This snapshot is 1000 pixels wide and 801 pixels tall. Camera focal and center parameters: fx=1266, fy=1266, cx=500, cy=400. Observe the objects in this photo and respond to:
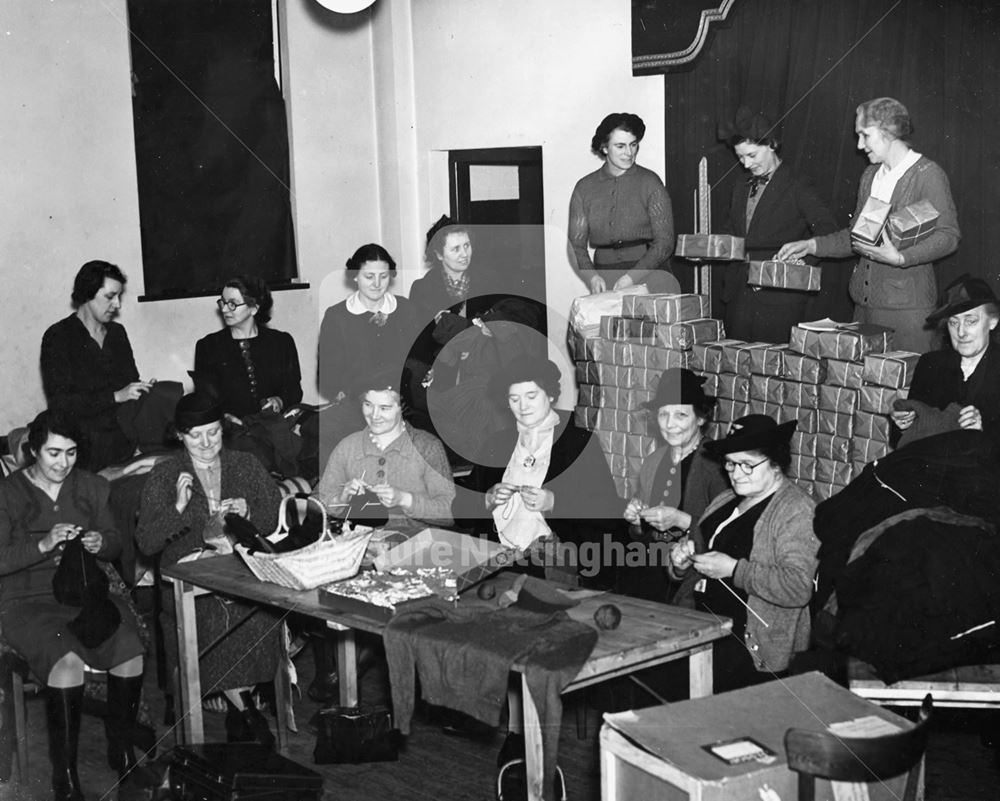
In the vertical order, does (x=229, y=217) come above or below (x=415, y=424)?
above

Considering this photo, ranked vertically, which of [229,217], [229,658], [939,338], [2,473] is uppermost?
[229,217]

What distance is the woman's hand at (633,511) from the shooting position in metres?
4.95

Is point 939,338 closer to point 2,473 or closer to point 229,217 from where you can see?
point 2,473

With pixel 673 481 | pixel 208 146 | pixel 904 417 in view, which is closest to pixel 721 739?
pixel 673 481

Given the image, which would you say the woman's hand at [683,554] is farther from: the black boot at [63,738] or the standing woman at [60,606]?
the black boot at [63,738]

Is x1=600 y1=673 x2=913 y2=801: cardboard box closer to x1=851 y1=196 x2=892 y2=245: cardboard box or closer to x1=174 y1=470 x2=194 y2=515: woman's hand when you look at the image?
x1=174 y1=470 x2=194 y2=515: woman's hand

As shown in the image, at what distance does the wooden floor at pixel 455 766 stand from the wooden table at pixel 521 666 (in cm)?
32

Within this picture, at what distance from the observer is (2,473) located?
5.59m

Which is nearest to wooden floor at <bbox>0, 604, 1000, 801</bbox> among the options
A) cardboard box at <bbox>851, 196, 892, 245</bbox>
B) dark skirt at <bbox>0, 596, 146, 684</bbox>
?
dark skirt at <bbox>0, 596, 146, 684</bbox>

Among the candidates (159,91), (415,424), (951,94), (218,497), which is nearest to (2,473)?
(218,497)

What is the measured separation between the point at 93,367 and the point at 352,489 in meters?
2.24

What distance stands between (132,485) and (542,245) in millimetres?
3452

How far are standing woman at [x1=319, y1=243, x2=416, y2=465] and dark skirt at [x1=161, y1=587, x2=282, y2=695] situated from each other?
5.35 ft

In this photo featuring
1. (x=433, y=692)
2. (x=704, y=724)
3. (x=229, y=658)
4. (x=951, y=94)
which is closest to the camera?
(x=704, y=724)
